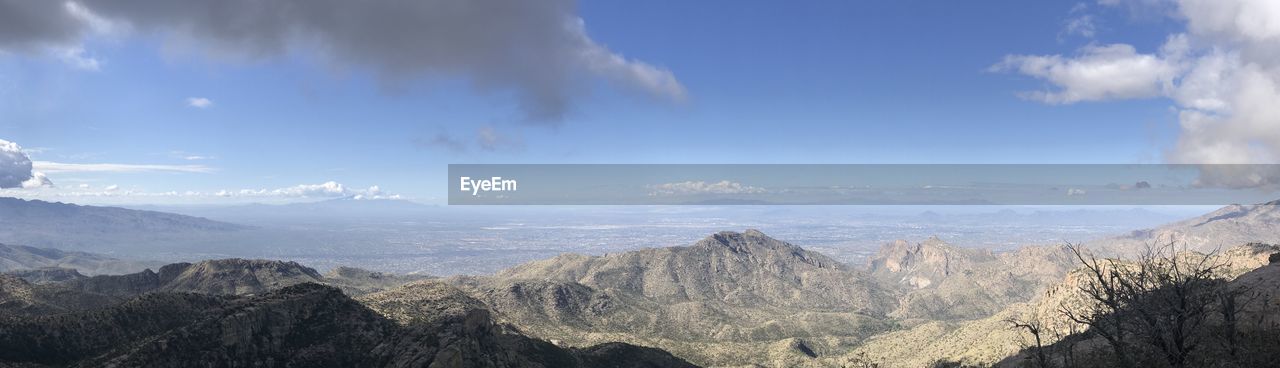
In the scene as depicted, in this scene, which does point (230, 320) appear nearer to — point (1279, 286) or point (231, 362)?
point (231, 362)

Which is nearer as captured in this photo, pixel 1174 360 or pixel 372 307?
pixel 1174 360

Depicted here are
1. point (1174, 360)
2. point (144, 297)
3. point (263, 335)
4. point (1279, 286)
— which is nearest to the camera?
point (1174, 360)

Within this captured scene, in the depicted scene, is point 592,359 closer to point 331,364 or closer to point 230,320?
point 331,364

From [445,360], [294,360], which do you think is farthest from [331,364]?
[445,360]

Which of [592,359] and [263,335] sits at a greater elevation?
[263,335]

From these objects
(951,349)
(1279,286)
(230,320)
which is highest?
(1279,286)

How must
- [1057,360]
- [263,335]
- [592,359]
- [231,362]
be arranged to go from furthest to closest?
[592,359] < [263,335] < [231,362] < [1057,360]

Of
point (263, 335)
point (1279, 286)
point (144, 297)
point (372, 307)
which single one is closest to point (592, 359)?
point (372, 307)
